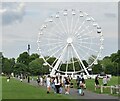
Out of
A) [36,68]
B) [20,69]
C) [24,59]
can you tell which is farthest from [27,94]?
[24,59]

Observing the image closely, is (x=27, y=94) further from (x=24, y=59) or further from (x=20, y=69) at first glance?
(x=24, y=59)

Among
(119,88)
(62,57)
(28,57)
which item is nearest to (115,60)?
(28,57)

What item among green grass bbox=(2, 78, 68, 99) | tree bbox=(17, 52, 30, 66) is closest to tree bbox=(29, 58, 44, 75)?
tree bbox=(17, 52, 30, 66)

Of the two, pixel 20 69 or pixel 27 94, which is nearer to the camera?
Answer: pixel 27 94

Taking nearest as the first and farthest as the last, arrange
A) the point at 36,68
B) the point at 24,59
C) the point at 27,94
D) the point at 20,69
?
the point at 27,94
the point at 36,68
the point at 20,69
the point at 24,59

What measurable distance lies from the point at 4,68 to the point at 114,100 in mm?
166162

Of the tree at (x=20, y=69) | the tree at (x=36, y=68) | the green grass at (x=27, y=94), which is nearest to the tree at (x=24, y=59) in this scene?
the tree at (x=20, y=69)

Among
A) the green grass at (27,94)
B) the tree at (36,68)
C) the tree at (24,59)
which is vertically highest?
the tree at (24,59)

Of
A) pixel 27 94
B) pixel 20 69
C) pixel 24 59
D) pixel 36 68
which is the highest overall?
pixel 24 59

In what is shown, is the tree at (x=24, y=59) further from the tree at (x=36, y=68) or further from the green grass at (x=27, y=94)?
the green grass at (x=27, y=94)

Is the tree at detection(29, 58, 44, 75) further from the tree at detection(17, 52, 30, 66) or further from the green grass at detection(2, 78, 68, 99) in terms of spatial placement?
the green grass at detection(2, 78, 68, 99)

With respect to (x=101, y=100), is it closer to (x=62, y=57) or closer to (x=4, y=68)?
(x=62, y=57)

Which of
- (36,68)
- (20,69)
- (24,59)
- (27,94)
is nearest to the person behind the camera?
(27,94)

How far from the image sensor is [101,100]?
91.3ft
